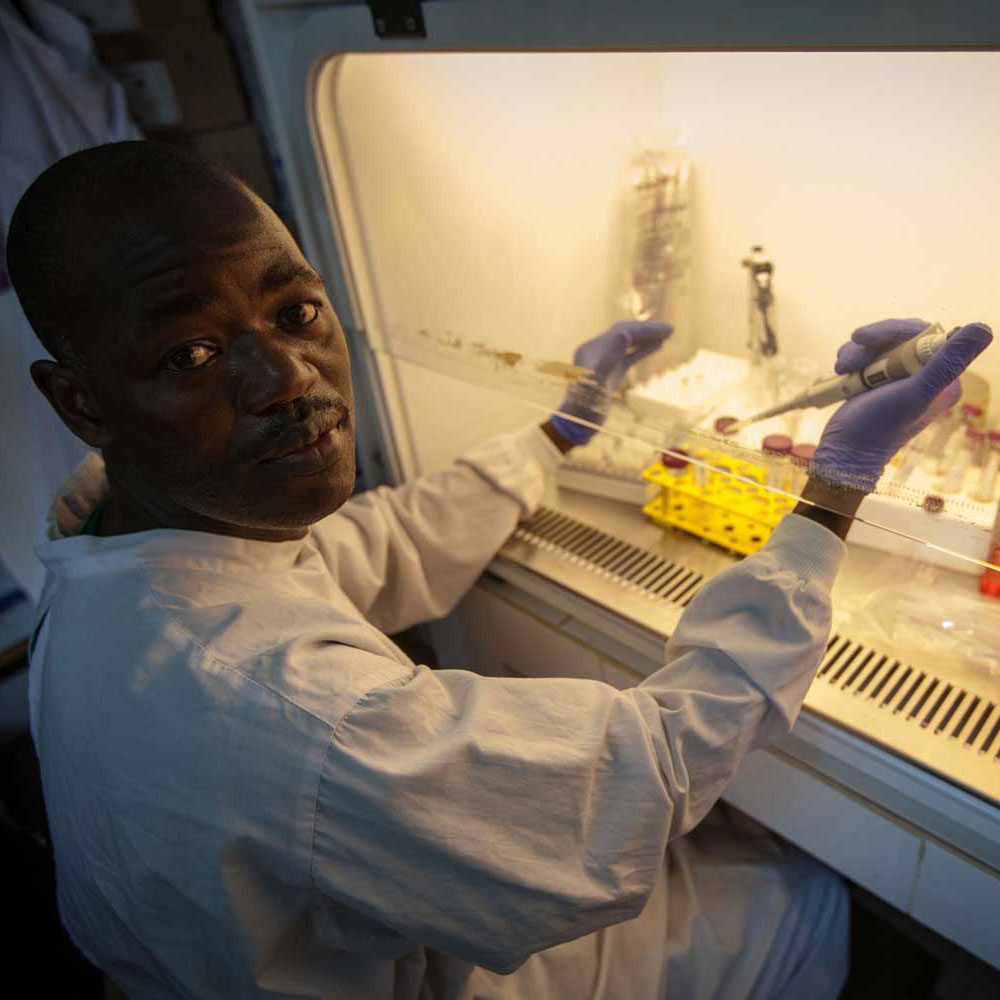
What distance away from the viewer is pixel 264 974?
0.77m

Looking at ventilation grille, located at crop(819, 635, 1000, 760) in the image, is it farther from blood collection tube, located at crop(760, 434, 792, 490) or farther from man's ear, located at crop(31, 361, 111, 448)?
man's ear, located at crop(31, 361, 111, 448)

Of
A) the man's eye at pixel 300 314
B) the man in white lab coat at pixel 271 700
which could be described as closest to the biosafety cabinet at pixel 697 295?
the man in white lab coat at pixel 271 700

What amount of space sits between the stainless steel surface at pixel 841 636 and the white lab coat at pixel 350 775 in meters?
0.18

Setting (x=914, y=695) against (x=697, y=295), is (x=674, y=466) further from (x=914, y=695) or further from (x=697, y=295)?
(x=914, y=695)

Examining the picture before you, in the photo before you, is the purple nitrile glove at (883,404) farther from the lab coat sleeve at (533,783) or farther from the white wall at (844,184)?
the lab coat sleeve at (533,783)

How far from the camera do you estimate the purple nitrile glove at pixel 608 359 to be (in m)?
1.25

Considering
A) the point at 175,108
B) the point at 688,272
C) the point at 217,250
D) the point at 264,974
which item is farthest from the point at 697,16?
the point at 175,108

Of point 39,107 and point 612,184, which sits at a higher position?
point 39,107

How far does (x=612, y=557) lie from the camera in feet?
4.28

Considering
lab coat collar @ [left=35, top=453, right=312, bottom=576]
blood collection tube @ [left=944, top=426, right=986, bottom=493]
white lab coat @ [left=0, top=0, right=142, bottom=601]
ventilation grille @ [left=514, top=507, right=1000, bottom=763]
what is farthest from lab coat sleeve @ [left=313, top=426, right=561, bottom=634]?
white lab coat @ [left=0, top=0, right=142, bottom=601]

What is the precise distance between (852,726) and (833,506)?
0.91ft

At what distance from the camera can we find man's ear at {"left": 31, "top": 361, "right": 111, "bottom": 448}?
802mm

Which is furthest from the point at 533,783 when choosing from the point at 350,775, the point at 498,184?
the point at 498,184

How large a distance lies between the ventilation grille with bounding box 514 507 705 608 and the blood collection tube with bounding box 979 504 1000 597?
14.5 inches
